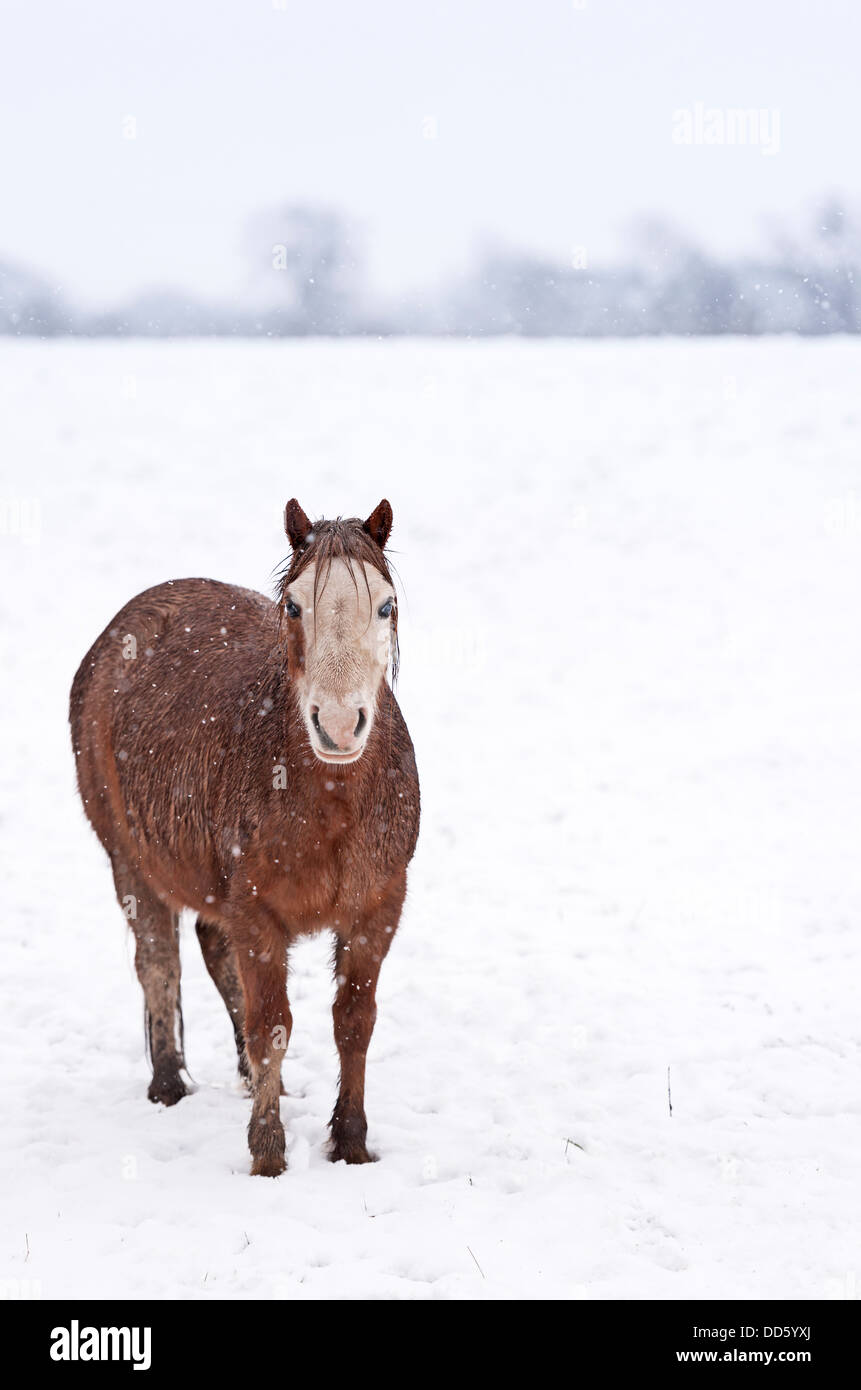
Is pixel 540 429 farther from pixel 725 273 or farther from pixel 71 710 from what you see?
pixel 71 710

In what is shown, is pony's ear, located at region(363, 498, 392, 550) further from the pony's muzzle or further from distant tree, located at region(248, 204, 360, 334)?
distant tree, located at region(248, 204, 360, 334)

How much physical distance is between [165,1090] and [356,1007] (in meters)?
1.39

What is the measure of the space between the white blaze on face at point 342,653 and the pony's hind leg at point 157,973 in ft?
6.23

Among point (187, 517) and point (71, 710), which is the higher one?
point (187, 517)

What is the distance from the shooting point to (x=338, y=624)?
12.2ft

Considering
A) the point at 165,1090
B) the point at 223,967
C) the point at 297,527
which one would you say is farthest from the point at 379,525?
the point at 165,1090

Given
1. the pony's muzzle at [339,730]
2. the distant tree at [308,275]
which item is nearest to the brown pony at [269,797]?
the pony's muzzle at [339,730]

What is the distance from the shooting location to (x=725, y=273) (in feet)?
81.4

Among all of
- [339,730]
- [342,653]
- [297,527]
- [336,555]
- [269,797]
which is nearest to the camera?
[339,730]

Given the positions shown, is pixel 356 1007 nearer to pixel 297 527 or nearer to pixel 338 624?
pixel 338 624

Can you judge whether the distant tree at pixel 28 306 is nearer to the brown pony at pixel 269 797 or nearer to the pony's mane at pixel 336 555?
the brown pony at pixel 269 797
